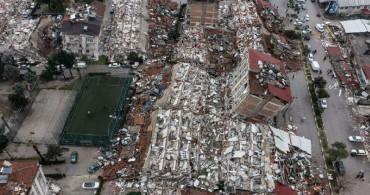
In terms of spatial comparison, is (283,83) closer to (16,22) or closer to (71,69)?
(71,69)

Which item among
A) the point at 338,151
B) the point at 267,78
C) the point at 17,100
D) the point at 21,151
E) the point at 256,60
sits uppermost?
the point at 256,60

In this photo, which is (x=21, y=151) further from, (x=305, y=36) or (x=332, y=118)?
(x=305, y=36)

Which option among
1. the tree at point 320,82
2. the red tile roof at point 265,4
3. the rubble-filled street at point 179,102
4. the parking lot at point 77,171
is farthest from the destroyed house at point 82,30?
the tree at point 320,82

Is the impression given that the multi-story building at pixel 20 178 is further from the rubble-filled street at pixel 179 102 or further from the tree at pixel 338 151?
the tree at pixel 338 151

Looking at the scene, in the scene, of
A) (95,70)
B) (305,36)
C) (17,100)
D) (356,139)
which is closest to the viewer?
(17,100)

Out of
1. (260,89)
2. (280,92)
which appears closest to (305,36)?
(280,92)

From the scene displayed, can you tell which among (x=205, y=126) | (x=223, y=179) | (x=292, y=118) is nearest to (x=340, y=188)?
(x=292, y=118)
